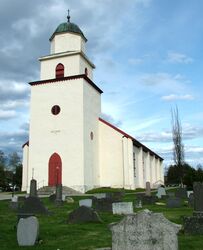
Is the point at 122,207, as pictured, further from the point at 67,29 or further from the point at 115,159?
the point at 67,29

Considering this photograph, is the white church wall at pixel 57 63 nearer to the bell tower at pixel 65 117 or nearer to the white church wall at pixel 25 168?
the bell tower at pixel 65 117

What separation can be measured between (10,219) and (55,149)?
20.7m

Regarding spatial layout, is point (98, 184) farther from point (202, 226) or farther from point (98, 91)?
point (202, 226)

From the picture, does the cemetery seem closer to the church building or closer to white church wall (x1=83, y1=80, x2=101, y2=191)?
the church building

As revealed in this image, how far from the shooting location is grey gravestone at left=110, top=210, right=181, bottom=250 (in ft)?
21.0

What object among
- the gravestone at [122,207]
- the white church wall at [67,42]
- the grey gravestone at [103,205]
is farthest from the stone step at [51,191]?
the gravestone at [122,207]

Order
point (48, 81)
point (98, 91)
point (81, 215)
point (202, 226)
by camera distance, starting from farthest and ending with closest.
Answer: point (98, 91), point (48, 81), point (81, 215), point (202, 226)

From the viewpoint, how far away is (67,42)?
37.1 meters

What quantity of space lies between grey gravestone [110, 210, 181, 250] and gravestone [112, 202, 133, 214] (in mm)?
8514

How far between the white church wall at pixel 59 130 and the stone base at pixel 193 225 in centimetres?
2396

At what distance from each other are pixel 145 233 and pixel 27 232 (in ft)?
13.1

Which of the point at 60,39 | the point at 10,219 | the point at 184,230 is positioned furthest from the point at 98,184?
the point at 184,230

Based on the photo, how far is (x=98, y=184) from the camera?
1455 inches

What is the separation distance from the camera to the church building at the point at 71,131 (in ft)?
113
